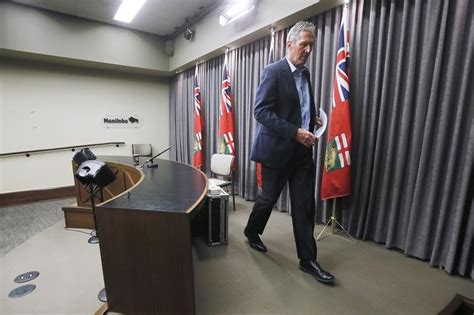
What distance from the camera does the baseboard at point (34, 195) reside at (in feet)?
12.0

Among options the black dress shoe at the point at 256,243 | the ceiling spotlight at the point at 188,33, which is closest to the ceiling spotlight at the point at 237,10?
the ceiling spotlight at the point at 188,33

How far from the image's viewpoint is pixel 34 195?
3.88 meters

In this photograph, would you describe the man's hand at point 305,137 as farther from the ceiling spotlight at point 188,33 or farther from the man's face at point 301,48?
the ceiling spotlight at point 188,33

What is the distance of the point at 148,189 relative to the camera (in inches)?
54.3

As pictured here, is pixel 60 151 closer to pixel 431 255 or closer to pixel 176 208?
pixel 176 208

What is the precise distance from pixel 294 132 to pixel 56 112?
437 centimetres

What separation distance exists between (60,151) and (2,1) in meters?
2.24

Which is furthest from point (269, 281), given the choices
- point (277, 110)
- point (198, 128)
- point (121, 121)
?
point (121, 121)

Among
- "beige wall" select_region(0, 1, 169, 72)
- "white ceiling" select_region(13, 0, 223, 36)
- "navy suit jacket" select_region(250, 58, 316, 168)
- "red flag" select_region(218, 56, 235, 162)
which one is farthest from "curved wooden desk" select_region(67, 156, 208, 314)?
"beige wall" select_region(0, 1, 169, 72)

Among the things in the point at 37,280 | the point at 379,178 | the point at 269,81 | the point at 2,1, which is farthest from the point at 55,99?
the point at 379,178

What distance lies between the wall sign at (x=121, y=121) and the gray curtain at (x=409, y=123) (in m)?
3.76

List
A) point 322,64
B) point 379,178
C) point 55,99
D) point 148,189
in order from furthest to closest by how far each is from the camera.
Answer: point 55,99, point 322,64, point 379,178, point 148,189

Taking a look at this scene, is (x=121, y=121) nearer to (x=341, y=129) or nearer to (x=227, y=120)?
(x=227, y=120)

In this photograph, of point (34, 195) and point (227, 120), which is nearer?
point (227, 120)
